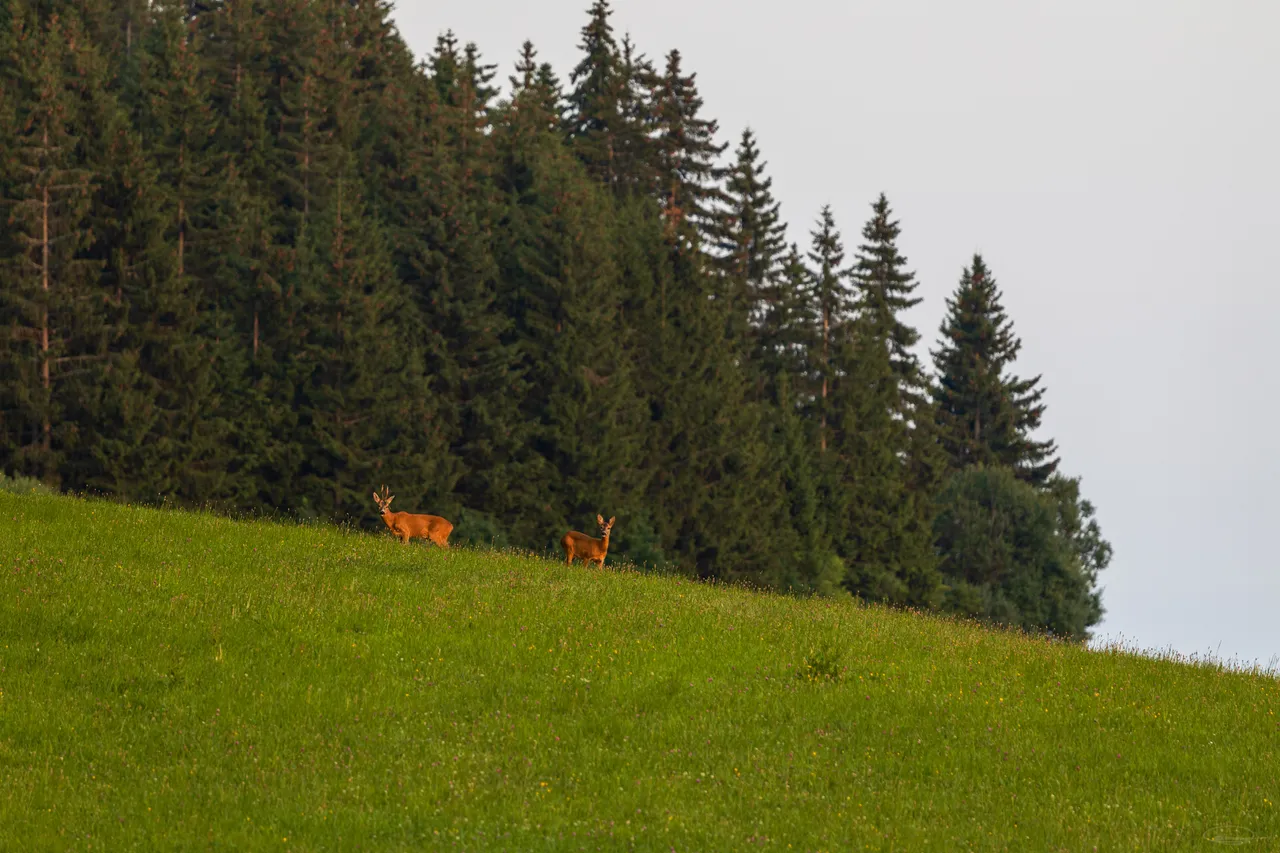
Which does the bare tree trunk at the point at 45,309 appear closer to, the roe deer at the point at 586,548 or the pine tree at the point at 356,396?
the pine tree at the point at 356,396

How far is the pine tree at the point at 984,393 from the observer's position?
366 feet

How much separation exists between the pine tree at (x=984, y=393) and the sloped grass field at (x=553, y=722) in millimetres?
91082

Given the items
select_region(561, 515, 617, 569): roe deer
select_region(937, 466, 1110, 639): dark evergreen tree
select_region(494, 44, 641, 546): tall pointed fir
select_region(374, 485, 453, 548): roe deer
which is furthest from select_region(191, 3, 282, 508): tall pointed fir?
select_region(937, 466, 1110, 639): dark evergreen tree

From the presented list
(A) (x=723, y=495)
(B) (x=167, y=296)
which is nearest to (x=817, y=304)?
(A) (x=723, y=495)

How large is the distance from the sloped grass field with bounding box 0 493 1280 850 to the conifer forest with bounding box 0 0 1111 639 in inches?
806

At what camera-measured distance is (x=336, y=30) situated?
84.4 m

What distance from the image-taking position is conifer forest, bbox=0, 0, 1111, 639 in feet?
173

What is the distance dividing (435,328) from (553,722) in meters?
51.6

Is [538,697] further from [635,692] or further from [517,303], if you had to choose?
[517,303]

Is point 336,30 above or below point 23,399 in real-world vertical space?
above

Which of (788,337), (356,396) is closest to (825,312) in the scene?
(788,337)

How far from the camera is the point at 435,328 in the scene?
66438 mm

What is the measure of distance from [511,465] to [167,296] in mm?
16817

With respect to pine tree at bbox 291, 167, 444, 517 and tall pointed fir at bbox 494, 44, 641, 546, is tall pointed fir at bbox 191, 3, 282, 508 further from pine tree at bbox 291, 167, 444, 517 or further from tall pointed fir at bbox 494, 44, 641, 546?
tall pointed fir at bbox 494, 44, 641, 546
